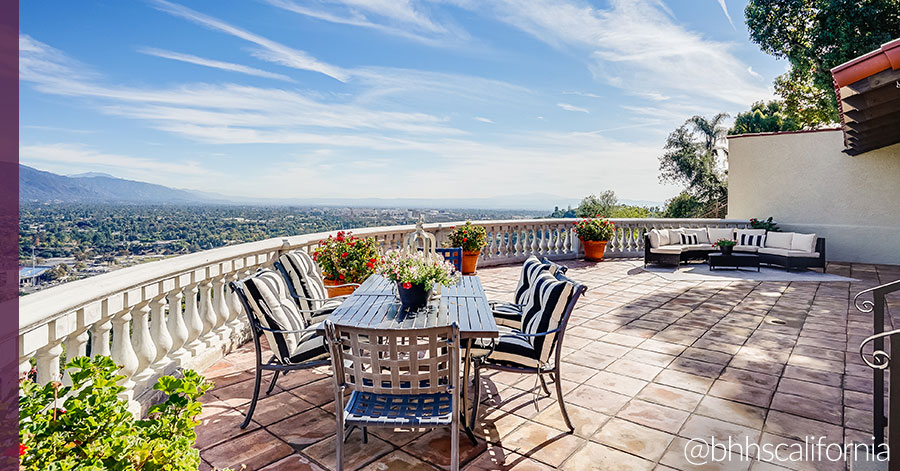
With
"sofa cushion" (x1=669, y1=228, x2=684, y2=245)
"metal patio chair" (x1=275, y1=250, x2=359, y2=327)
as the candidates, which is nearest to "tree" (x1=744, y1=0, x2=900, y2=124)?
"sofa cushion" (x1=669, y1=228, x2=684, y2=245)

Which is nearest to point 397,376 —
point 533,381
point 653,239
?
point 533,381

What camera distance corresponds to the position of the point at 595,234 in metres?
9.76

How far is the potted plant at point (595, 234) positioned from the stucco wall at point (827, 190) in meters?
5.41

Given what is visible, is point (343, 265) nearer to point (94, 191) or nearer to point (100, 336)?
point (100, 336)

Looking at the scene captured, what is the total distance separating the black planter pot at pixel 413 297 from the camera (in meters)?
2.82

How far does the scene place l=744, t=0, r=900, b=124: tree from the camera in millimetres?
9531

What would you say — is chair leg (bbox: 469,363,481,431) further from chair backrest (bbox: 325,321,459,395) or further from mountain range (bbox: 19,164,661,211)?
mountain range (bbox: 19,164,661,211)

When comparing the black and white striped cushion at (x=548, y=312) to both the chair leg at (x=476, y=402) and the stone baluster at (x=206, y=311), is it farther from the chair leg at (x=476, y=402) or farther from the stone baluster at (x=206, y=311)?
the stone baluster at (x=206, y=311)

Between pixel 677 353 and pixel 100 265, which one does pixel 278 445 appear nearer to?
pixel 100 265

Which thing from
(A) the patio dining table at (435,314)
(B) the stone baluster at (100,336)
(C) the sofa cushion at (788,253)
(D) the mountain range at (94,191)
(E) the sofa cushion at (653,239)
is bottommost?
(B) the stone baluster at (100,336)

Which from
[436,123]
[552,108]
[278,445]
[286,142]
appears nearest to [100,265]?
[278,445]

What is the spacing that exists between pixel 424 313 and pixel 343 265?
8.48 ft

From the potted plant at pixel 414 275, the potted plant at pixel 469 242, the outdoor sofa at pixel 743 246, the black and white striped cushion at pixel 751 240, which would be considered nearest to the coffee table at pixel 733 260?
the outdoor sofa at pixel 743 246

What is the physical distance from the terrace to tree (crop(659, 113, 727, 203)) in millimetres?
15954
